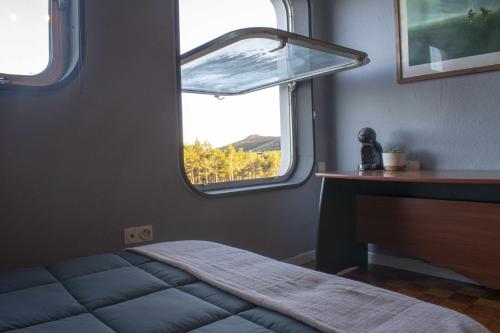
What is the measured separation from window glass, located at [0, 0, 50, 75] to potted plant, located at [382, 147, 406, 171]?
2.10m

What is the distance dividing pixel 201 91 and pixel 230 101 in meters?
0.26

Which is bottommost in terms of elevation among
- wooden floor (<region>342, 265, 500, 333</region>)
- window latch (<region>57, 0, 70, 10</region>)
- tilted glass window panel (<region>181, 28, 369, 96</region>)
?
wooden floor (<region>342, 265, 500, 333</region>)

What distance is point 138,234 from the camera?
2025mm

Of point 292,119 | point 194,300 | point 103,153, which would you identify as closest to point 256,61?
point 292,119

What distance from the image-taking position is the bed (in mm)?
803

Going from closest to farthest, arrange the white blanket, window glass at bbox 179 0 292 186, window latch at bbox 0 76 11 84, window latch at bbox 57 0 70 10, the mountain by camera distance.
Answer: the white blanket
window latch at bbox 0 76 11 84
window latch at bbox 57 0 70 10
window glass at bbox 179 0 292 186
the mountain

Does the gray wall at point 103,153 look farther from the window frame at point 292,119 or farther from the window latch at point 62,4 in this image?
the window frame at point 292,119

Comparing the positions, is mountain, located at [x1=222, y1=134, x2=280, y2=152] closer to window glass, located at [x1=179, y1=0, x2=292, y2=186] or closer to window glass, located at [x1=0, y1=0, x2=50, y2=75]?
window glass, located at [x1=179, y1=0, x2=292, y2=186]

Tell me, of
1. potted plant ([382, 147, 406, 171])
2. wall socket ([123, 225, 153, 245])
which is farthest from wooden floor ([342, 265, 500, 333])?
wall socket ([123, 225, 153, 245])

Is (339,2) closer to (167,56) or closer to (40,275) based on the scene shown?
(167,56)

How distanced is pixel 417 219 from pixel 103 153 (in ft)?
6.26

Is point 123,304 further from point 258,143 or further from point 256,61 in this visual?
point 258,143

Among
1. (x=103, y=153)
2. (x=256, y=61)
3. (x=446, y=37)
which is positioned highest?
(x=446, y=37)

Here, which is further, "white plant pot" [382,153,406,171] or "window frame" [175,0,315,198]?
"window frame" [175,0,315,198]
